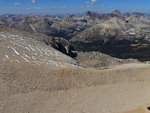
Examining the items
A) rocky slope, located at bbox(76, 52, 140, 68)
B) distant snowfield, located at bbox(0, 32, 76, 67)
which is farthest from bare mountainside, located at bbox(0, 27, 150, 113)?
rocky slope, located at bbox(76, 52, 140, 68)

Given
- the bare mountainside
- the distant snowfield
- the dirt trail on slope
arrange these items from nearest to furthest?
the dirt trail on slope, the bare mountainside, the distant snowfield

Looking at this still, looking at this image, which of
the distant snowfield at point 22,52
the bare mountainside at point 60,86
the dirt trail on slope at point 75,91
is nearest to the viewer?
the dirt trail on slope at point 75,91

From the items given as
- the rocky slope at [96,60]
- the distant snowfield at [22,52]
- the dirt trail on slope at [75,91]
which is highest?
the distant snowfield at [22,52]

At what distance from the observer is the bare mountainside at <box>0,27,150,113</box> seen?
2359 centimetres

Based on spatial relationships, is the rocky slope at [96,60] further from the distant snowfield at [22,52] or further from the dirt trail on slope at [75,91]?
the dirt trail on slope at [75,91]

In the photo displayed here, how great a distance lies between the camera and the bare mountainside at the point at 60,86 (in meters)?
23.6

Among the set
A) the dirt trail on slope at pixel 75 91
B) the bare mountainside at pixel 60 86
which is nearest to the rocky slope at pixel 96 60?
the bare mountainside at pixel 60 86

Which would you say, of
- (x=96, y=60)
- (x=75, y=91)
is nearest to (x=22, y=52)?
(x=75, y=91)

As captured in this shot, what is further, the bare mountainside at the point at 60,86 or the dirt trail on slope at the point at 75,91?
the bare mountainside at the point at 60,86

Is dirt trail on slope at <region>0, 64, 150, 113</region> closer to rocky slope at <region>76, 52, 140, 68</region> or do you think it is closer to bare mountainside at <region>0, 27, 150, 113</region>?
bare mountainside at <region>0, 27, 150, 113</region>

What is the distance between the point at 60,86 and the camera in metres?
27.2

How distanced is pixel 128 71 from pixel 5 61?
814 inches

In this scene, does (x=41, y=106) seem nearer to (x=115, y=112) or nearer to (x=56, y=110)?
(x=56, y=110)

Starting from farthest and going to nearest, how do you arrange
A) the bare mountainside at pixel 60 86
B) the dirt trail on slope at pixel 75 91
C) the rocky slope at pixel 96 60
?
the rocky slope at pixel 96 60
the bare mountainside at pixel 60 86
the dirt trail on slope at pixel 75 91
